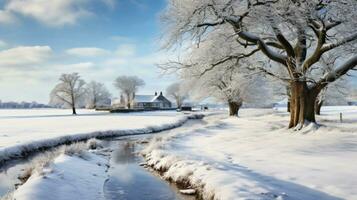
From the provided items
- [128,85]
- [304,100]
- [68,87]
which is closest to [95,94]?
[128,85]

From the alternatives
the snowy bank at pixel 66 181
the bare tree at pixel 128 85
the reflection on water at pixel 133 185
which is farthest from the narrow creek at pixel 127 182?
the bare tree at pixel 128 85

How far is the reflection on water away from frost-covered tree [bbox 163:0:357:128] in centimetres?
679

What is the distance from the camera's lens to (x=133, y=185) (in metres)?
12.7

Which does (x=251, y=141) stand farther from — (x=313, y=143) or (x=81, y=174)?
(x=81, y=174)

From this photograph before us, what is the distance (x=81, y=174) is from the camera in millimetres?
13359

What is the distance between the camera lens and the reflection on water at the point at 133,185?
11172 millimetres

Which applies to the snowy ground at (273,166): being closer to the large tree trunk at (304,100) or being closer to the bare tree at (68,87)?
the large tree trunk at (304,100)

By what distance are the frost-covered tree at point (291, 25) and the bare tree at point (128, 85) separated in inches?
3975

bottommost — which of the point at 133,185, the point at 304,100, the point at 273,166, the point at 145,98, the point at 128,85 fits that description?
the point at 133,185

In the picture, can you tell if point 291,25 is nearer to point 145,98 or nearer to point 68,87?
point 68,87

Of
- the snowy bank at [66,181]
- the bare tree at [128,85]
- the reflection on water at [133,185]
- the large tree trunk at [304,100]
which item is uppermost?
the bare tree at [128,85]

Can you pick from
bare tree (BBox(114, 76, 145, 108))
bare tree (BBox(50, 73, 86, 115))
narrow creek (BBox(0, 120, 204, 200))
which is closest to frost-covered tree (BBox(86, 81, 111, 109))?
bare tree (BBox(114, 76, 145, 108))

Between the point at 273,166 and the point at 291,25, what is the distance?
8178mm

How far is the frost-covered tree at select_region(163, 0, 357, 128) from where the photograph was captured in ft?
52.2
